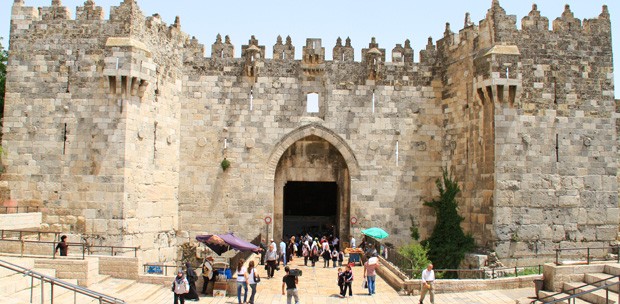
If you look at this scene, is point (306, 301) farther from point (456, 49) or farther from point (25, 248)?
point (456, 49)

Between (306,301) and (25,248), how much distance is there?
9.02 metres

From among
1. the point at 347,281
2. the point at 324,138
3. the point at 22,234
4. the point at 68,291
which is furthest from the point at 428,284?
the point at 22,234

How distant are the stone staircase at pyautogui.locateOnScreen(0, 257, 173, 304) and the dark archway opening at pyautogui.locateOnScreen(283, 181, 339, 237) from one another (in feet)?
52.8

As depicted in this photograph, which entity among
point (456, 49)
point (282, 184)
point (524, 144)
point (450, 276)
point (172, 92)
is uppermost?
point (456, 49)

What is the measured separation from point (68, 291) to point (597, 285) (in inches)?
531

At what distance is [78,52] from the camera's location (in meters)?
21.2

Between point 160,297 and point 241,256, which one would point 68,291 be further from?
point 241,256

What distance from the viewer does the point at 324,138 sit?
969 inches

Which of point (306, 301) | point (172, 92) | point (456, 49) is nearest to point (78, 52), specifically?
point (172, 92)

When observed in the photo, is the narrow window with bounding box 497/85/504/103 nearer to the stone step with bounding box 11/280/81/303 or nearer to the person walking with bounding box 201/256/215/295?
the person walking with bounding box 201/256/215/295

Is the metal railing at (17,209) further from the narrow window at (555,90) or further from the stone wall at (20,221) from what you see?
the narrow window at (555,90)

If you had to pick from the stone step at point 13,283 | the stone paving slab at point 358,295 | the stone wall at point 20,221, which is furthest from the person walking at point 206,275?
the stone wall at point 20,221

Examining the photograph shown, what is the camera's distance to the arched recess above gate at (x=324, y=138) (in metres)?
24.4

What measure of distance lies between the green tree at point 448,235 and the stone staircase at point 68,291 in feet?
34.4
